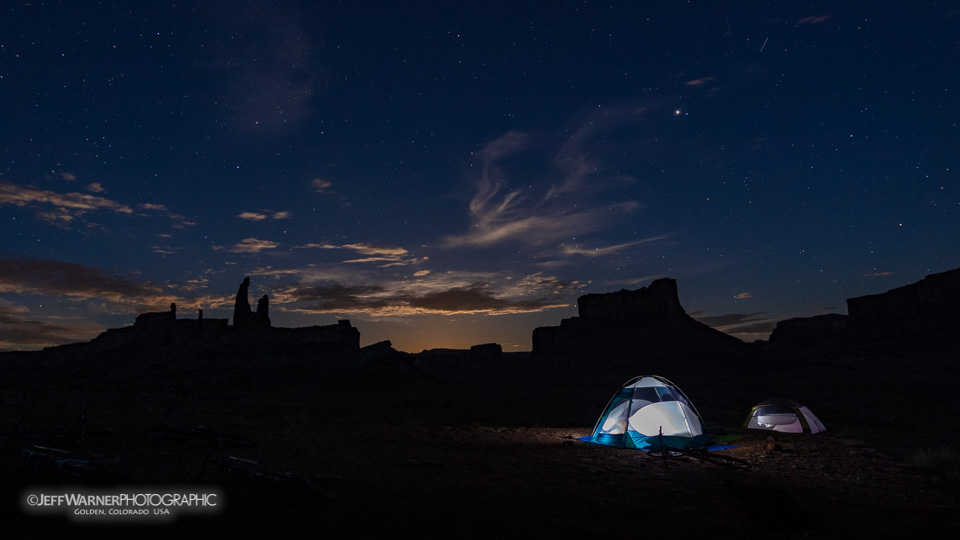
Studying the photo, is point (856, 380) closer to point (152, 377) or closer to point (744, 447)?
point (744, 447)

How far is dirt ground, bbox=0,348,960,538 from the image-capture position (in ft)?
20.4

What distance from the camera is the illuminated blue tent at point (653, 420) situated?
1377cm

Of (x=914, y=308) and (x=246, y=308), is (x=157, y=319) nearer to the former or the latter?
(x=246, y=308)

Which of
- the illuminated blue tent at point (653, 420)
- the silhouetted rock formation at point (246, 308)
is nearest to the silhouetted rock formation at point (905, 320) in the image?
the illuminated blue tent at point (653, 420)

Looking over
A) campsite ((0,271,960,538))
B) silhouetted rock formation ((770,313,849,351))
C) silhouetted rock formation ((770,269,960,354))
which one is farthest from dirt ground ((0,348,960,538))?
silhouetted rock formation ((770,313,849,351))

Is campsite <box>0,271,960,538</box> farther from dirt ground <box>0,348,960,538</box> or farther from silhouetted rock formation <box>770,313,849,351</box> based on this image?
silhouetted rock formation <box>770,313,849,351</box>

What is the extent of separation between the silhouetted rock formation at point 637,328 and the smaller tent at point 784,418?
5886 centimetres

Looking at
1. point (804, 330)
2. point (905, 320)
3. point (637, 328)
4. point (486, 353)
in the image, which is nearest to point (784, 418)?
point (637, 328)

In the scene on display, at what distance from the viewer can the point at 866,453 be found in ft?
43.8

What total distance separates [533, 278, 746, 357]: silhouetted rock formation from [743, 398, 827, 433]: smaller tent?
193 ft

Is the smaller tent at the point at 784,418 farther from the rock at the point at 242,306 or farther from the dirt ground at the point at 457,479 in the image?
the rock at the point at 242,306

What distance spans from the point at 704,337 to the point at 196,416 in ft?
262

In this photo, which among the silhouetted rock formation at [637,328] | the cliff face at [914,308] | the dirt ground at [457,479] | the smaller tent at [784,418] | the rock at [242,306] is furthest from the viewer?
the rock at [242,306]

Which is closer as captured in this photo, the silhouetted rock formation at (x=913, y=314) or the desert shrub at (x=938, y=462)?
the desert shrub at (x=938, y=462)
